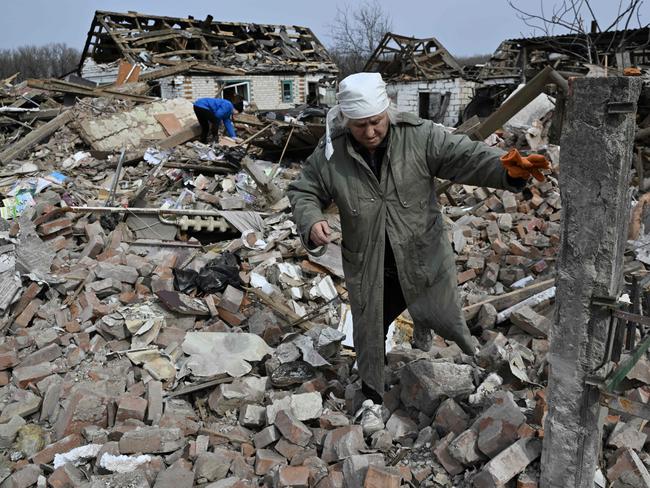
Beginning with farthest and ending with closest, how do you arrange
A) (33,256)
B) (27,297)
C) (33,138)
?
(33,138) → (33,256) → (27,297)

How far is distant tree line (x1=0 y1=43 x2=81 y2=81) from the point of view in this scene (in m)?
44.1

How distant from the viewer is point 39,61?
1891 inches

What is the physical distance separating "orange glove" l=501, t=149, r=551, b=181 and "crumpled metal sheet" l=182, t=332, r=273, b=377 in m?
2.42

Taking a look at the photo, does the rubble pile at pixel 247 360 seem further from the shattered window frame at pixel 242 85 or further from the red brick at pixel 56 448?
the shattered window frame at pixel 242 85

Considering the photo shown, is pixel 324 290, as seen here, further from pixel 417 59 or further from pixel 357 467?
pixel 417 59

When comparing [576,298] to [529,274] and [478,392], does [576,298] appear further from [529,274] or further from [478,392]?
[529,274]

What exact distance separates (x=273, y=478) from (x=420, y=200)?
5.34 feet

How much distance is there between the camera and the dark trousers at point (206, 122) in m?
11.6

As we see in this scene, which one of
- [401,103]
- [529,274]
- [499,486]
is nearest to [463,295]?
[529,274]

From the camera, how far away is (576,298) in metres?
2.12

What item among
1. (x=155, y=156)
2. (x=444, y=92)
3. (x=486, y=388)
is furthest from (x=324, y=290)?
(x=444, y=92)

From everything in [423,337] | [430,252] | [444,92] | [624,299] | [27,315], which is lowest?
[27,315]

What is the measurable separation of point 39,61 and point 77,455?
2107 inches

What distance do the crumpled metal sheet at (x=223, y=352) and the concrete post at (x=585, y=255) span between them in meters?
2.30
